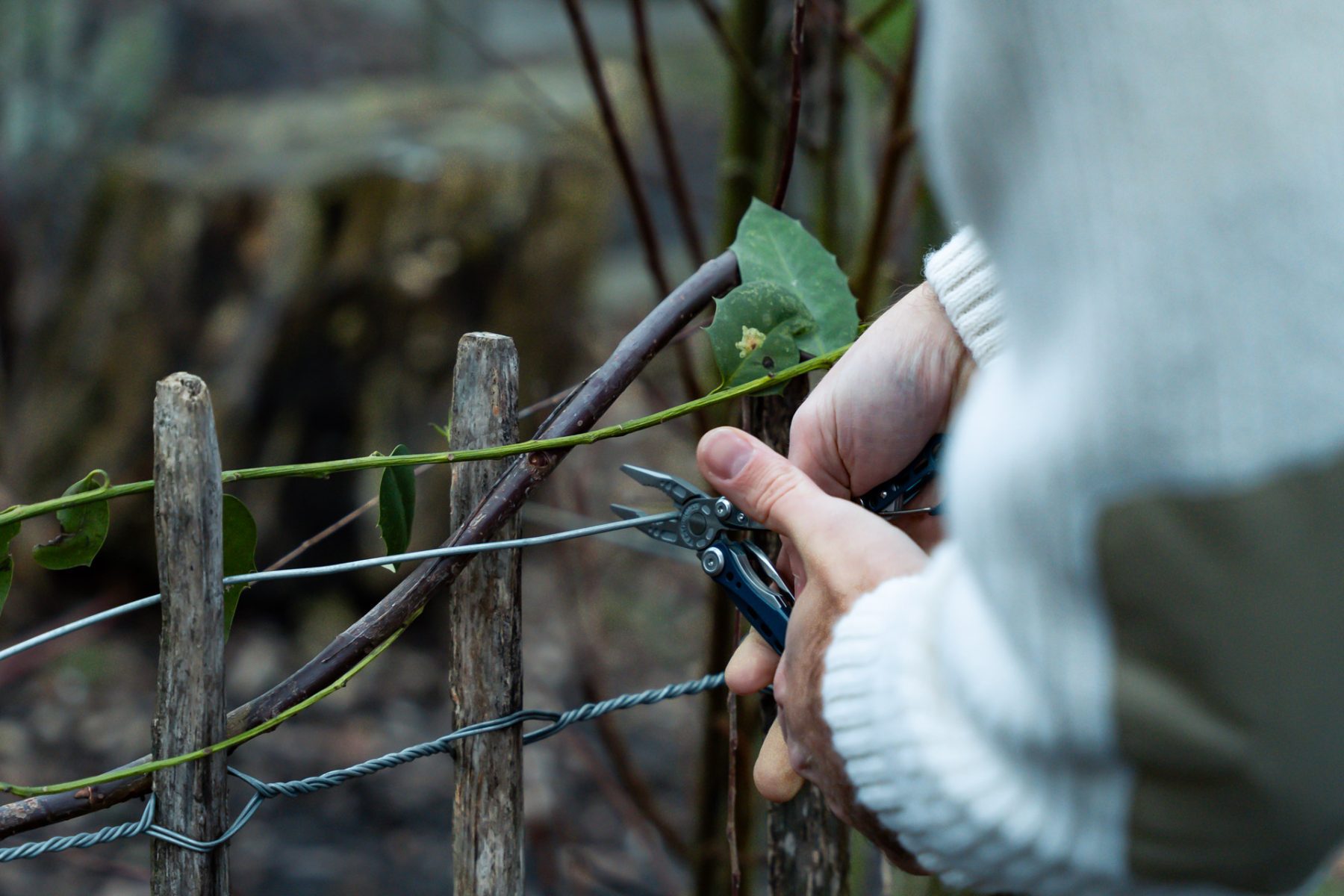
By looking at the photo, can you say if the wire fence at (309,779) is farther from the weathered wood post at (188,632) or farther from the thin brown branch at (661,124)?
the thin brown branch at (661,124)

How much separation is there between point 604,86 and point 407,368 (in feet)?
5.87

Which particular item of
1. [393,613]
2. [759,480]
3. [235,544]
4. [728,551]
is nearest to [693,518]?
[728,551]

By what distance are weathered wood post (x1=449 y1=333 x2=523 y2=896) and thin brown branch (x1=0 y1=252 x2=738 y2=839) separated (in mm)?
24

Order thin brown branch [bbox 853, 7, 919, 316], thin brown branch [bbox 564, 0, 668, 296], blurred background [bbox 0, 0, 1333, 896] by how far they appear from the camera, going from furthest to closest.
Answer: blurred background [bbox 0, 0, 1333, 896], thin brown branch [bbox 853, 7, 919, 316], thin brown branch [bbox 564, 0, 668, 296]

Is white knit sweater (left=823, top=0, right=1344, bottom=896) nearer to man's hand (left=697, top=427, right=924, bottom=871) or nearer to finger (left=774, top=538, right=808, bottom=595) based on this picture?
man's hand (left=697, top=427, right=924, bottom=871)

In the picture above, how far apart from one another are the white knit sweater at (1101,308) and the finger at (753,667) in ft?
1.21

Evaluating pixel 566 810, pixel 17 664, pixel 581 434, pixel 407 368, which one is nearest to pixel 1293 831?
pixel 581 434

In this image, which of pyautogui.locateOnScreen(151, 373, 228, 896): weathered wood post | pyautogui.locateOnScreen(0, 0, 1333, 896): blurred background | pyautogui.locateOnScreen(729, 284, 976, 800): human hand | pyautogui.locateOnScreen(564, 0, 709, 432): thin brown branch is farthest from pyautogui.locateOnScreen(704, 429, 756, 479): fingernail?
pyautogui.locateOnScreen(0, 0, 1333, 896): blurred background

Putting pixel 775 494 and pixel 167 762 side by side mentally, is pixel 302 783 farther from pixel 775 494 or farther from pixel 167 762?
pixel 775 494

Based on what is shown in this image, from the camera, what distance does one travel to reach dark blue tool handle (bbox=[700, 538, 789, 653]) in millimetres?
861

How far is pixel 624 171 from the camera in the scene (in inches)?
57.9

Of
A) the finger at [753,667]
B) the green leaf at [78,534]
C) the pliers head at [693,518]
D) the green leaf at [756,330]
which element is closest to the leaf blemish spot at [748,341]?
the green leaf at [756,330]

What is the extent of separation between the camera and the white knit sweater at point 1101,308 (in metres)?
0.41

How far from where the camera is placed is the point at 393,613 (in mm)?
873
